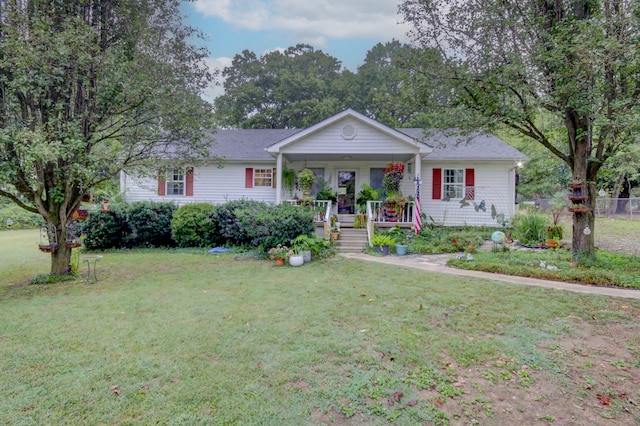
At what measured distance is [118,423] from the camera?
2291mm

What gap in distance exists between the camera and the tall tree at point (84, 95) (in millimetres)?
5684

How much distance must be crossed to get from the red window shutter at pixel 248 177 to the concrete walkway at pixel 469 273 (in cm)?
647

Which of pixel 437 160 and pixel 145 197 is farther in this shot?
pixel 145 197

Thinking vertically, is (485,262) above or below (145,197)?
below

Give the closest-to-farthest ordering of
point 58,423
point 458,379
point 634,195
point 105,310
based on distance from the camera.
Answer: point 58,423
point 458,379
point 105,310
point 634,195

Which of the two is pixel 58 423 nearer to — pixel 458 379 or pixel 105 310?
pixel 105 310

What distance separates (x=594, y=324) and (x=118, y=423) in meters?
5.21

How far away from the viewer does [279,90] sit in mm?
29984

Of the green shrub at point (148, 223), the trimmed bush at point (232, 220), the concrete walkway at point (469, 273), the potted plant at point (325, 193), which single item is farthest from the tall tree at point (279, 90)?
the concrete walkway at point (469, 273)

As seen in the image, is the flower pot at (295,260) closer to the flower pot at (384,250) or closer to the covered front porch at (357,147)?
the flower pot at (384,250)

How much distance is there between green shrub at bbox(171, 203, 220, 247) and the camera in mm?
10398

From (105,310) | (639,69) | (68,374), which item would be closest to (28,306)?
(105,310)

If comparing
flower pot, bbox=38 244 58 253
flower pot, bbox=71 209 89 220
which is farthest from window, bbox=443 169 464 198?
flower pot, bbox=38 244 58 253

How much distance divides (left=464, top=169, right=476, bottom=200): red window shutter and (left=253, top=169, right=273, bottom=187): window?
808 cm
